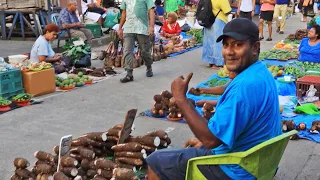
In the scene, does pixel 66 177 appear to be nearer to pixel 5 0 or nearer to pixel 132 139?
pixel 132 139

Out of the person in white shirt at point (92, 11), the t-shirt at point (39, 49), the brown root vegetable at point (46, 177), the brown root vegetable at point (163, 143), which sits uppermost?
the person in white shirt at point (92, 11)

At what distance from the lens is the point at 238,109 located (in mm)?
2559

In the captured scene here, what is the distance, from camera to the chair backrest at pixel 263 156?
8.19 feet

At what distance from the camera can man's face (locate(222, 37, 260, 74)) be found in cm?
277

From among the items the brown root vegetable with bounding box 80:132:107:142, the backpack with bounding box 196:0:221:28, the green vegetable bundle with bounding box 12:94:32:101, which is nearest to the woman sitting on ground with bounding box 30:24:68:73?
the green vegetable bundle with bounding box 12:94:32:101

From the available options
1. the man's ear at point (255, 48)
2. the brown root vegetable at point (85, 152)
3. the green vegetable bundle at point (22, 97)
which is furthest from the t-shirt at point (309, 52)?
the man's ear at point (255, 48)

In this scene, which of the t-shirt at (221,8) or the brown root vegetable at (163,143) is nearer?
the brown root vegetable at (163,143)

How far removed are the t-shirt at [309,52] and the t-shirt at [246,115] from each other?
6.59m

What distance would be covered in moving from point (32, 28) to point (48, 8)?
799 mm

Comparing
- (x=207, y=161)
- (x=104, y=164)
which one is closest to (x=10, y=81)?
(x=104, y=164)

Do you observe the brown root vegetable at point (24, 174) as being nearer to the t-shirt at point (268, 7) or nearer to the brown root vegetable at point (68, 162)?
the brown root vegetable at point (68, 162)

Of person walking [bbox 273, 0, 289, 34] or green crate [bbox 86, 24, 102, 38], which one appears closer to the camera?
green crate [bbox 86, 24, 102, 38]

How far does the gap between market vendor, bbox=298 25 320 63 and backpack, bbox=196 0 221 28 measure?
80.0 inches

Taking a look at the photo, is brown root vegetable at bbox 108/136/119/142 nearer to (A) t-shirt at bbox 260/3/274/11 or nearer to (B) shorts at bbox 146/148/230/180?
(B) shorts at bbox 146/148/230/180
